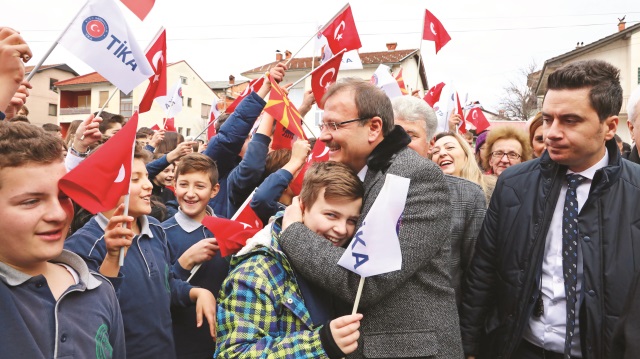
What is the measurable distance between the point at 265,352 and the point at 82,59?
1.92 meters

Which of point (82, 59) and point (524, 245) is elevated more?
point (82, 59)

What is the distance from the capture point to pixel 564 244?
8.54ft

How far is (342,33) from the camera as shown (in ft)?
17.4

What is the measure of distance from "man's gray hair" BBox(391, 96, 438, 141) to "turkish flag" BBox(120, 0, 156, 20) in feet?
5.95

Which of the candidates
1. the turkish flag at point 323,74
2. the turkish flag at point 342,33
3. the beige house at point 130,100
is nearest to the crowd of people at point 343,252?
the turkish flag at point 323,74

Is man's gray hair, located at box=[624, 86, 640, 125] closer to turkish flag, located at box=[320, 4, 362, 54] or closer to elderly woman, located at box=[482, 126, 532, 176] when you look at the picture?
elderly woman, located at box=[482, 126, 532, 176]

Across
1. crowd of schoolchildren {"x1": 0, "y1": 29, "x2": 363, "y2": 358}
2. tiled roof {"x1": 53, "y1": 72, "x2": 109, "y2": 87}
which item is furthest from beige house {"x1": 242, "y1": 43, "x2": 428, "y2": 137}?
crowd of schoolchildren {"x1": 0, "y1": 29, "x2": 363, "y2": 358}

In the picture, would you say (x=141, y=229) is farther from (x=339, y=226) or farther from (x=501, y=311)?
(x=501, y=311)

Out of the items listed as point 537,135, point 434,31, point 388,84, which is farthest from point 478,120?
point 537,135

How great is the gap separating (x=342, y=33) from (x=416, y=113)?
2060 mm

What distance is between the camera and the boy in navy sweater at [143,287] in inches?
97.4

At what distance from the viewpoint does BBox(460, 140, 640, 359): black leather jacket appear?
7.95 feet

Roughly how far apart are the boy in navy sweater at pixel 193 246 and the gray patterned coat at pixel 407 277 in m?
1.16

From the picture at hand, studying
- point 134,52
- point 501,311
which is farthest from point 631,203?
point 134,52
